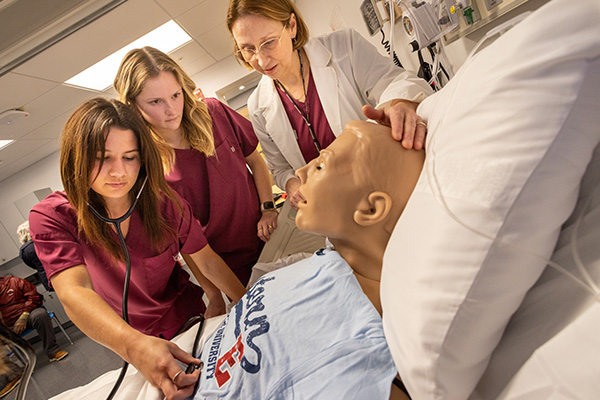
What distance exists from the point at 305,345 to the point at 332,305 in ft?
0.31

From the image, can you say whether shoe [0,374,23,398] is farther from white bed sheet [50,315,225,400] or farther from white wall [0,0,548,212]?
white wall [0,0,548,212]

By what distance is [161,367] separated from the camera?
0.76 m

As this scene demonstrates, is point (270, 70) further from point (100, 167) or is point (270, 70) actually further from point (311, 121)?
point (100, 167)

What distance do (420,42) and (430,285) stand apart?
3.56 feet

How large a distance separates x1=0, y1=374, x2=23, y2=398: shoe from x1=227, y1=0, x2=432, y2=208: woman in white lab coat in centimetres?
83

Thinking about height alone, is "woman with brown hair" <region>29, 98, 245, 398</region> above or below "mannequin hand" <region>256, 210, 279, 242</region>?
above

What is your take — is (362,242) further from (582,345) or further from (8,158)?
(8,158)

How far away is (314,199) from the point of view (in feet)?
2.43

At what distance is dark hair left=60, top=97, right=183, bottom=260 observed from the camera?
2.97ft

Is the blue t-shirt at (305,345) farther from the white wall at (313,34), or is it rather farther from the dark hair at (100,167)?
the white wall at (313,34)

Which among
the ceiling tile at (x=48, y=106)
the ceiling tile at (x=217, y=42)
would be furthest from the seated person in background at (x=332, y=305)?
the ceiling tile at (x=48, y=106)

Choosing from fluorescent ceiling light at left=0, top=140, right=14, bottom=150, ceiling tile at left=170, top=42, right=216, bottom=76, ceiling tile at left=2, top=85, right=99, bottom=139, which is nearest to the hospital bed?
ceiling tile at left=2, top=85, right=99, bottom=139

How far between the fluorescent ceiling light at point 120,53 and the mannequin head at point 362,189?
3.37 meters

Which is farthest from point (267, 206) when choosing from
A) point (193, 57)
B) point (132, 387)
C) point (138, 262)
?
point (193, 57)
